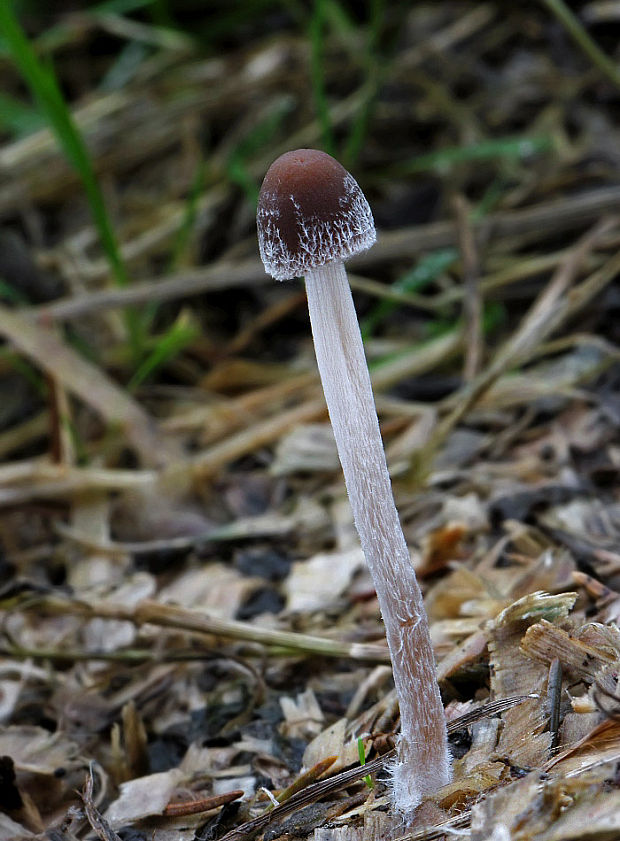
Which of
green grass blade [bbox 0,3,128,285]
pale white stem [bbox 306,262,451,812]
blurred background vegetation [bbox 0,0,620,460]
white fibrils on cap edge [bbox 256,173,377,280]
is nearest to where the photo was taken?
white fibrils on cap edge [bbox 256,173,377,280]

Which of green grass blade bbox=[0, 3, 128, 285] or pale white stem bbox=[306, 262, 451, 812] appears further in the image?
green grass blade bbox=[0, 3, 128, 285]

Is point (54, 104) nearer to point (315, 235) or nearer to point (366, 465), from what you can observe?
point (315, 235)

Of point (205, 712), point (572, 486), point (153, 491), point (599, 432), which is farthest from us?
point (153, 491)

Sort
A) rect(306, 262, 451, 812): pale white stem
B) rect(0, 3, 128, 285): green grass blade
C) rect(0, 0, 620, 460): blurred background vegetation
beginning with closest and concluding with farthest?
rect(306, 262, 451, 812): pale white stem → rect(0, 3, 128, 285): green grass blade → rect(0, 0, 620, 460): blurred background vegetation

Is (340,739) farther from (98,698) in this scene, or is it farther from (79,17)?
(79,17)

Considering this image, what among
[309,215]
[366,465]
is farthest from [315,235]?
[366,465]

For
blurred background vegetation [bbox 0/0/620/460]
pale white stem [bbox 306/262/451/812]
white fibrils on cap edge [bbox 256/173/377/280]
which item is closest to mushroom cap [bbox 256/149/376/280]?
white fibrils on cap edge [bbox 256/173/377/280]

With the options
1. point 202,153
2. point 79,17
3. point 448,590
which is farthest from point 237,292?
point 448,590

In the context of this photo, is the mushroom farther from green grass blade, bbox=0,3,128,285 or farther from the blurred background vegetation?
green grass blade, bbox=0,3,128,285
